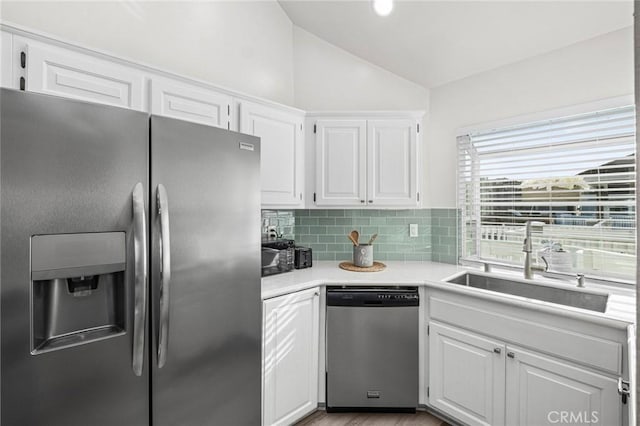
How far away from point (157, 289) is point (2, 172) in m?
0.55

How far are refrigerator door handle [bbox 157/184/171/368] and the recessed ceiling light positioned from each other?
6.05 ft

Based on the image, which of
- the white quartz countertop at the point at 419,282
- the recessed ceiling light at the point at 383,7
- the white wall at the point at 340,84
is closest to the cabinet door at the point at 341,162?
the white wall at the point at 340,84

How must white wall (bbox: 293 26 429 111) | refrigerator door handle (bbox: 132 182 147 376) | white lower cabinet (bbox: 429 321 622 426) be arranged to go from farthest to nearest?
1. white wall (bbox: 293 26 429 111)
2. white lower cabinet (bbox: 429 321 622 426)
3. refrigerator door handle (bbox: 132 182 147 376)

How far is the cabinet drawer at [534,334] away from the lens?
142 cm

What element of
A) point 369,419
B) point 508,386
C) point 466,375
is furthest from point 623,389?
point 369,419

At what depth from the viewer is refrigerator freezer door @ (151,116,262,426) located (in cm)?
118

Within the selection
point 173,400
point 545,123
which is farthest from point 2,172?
point 545,123

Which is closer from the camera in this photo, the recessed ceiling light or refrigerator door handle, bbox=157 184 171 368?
refrigerator door handle, bbox=157 184 171 368

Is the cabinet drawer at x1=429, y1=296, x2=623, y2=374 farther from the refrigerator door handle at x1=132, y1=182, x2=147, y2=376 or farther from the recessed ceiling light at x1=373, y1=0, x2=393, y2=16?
the recessed ceiling light at x1=373, y1=0, x2=393, y2=16

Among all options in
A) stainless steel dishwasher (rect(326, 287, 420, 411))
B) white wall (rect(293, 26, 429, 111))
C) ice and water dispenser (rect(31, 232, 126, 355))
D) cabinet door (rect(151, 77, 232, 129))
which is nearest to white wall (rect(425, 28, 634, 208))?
white wall (rect(293, 26, 429, 111))

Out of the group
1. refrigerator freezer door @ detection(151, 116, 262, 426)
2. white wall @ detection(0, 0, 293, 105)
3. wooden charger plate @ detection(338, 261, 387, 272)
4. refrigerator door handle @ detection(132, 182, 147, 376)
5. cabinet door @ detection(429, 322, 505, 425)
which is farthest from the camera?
wooden charger plate @ detection(338, 261, 387, 272)

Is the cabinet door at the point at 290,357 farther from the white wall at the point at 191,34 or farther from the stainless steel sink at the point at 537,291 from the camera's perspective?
the white wall at the point at 191,34

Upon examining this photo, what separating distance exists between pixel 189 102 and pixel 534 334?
2.20m

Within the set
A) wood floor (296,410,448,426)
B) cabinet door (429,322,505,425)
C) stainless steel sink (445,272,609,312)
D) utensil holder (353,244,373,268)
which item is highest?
utensil holder (353,244,373,268)
